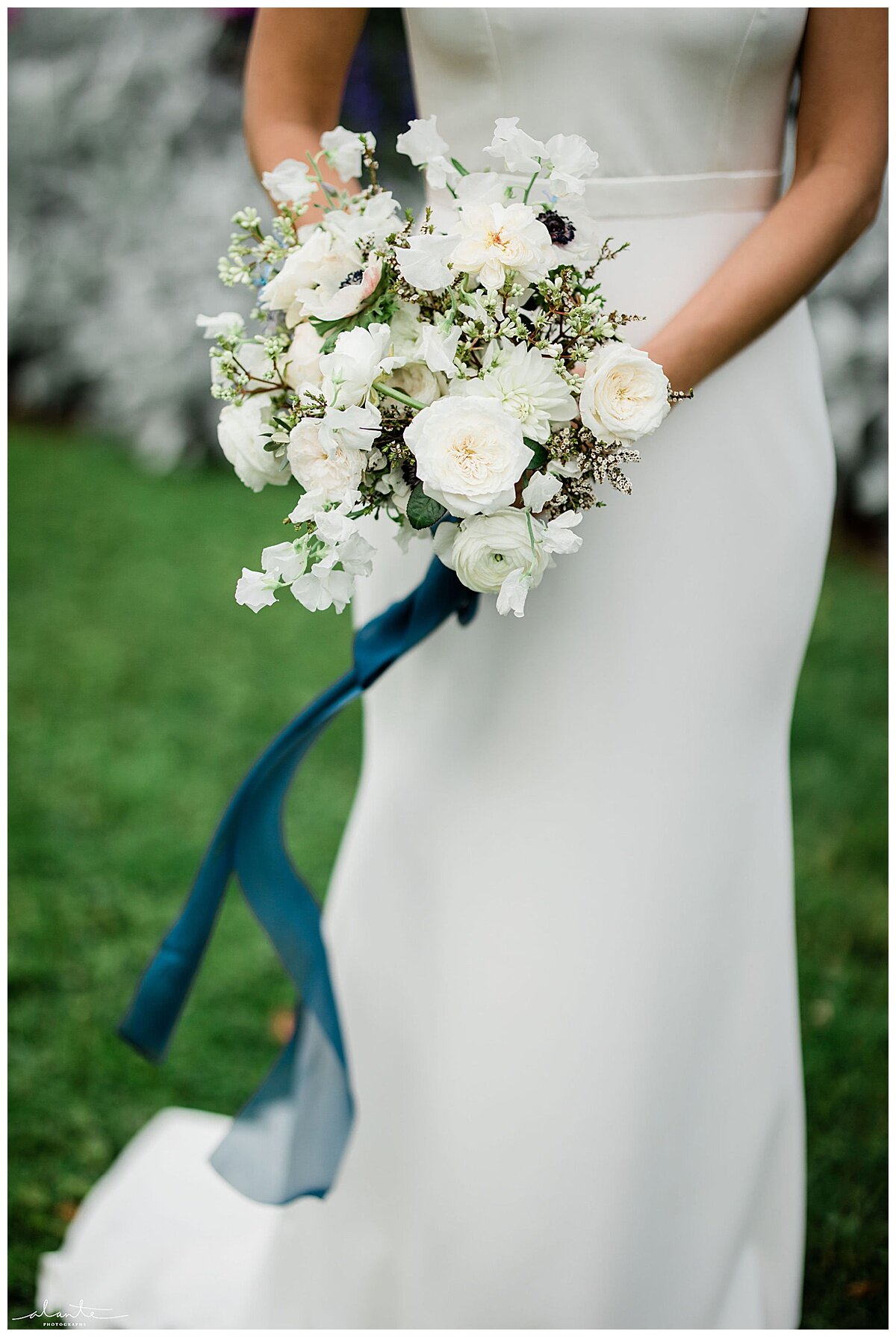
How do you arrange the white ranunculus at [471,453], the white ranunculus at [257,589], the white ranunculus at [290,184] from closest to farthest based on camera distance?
the white ranunculus at [471,453] → the white ranunculus at [257,589] → the white ranunculus at [290,184]

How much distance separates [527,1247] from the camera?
185 centimetres

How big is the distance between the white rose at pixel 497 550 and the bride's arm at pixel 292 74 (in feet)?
2.84

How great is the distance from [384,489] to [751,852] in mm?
939

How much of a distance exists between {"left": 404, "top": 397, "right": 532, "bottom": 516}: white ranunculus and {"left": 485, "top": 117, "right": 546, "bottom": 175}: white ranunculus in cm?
35

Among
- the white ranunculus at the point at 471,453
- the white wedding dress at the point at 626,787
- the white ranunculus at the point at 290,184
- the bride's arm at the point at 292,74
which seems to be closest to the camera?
the white ranunculus at the point at 471,453

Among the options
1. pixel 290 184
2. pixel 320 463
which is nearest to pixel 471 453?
pixel 320 463

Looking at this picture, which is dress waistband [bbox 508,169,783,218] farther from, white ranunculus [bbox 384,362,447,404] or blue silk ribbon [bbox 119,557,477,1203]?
blue silk ribbon [bbox 119,557,477,1203]

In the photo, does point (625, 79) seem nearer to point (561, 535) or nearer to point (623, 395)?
point (623, 395)

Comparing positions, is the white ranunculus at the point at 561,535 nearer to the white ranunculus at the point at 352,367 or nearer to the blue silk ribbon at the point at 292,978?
the white ranunculus at the point at 352,367

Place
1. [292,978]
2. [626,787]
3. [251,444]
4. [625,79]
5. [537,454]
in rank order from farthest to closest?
[292,978]
[626,787]
[625,79]
[251,444]
[537,454]

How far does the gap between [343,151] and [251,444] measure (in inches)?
17.6

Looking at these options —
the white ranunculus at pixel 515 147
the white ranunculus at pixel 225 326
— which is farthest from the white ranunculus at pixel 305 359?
the white ranunculus at pixel 515 147

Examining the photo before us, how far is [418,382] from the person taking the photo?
1.46 meters

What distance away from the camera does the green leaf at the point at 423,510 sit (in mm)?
1402
